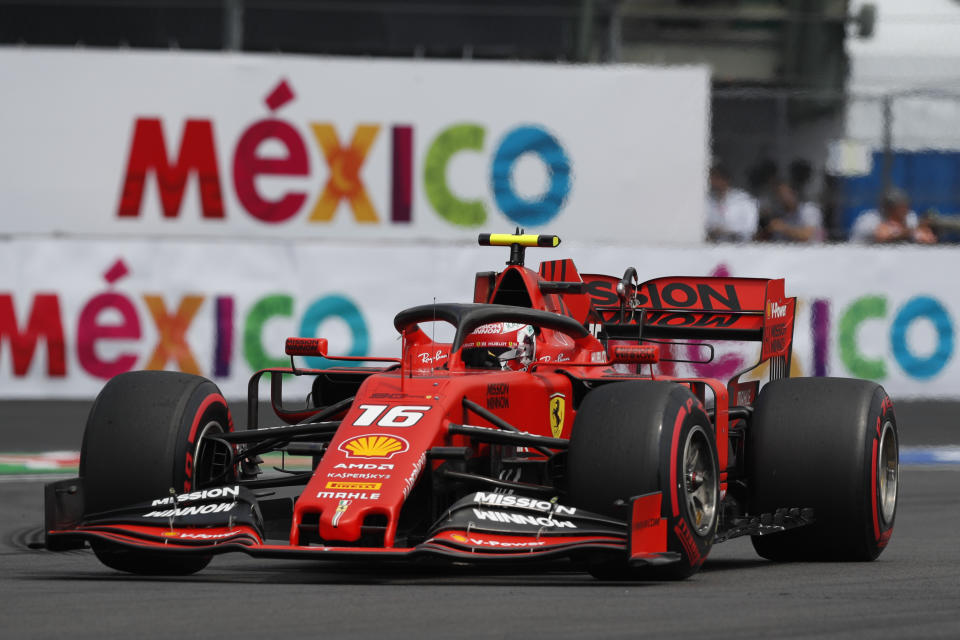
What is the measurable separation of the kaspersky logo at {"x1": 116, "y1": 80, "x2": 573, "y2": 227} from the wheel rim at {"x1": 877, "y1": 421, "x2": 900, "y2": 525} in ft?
25.5

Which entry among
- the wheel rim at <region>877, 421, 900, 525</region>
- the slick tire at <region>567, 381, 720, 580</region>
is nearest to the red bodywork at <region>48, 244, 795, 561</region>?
the slick tire at <region>567, 381, 720, 580</region>

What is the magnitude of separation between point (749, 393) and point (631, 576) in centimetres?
244

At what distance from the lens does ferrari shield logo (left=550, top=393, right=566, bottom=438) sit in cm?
812

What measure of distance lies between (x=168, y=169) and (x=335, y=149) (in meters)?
1.57

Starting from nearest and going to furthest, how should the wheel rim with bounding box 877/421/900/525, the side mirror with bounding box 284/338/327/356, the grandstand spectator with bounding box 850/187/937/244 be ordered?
the side mirror with bounding box 284/338/327/356, the wheel rim with bounding box 877/421/900/525, the grandstand spectator with bounding box 850/187/937/244

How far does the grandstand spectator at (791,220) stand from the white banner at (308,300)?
2.86ft

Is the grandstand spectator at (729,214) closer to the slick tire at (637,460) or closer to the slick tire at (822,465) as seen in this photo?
the slick tire at (822,465)

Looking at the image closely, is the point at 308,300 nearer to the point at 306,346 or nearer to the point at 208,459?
the point at 306,346

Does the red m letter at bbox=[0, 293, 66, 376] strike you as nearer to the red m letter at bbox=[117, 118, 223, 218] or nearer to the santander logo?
the red m letter at bbox=[117, 118, 223, 218]

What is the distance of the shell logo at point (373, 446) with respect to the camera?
709 centimetres

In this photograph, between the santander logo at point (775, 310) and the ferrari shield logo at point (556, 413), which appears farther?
the santander logo at point (775, 310)

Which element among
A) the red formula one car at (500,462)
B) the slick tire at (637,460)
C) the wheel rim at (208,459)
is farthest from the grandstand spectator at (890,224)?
the wheel rim at (208,459)

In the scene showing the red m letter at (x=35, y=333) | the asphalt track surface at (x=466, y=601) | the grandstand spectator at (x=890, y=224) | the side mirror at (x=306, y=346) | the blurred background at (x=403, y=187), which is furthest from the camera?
the grandstand spectator at (x=890, y=224)

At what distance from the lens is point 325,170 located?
16.6 m
